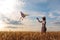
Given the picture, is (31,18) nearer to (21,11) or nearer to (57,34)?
(21,11)

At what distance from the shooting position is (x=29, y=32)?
158 cm

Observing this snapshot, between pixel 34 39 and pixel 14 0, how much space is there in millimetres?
449

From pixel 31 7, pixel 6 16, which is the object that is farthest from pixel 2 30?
pixel 31 7

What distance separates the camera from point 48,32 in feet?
5.20

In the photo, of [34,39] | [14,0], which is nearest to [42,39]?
[34,39]

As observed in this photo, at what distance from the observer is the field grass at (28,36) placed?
5.13 feet

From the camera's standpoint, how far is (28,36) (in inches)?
61.7

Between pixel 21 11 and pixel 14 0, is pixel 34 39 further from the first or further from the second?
pixel 14 0

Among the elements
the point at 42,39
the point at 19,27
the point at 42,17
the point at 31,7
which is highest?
the point at 31,7

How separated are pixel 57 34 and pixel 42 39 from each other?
16cm

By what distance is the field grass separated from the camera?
1564 millimetres

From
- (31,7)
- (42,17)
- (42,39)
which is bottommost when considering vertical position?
(42,39)

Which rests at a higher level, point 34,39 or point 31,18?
point 31,18

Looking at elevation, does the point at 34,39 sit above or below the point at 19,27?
below
